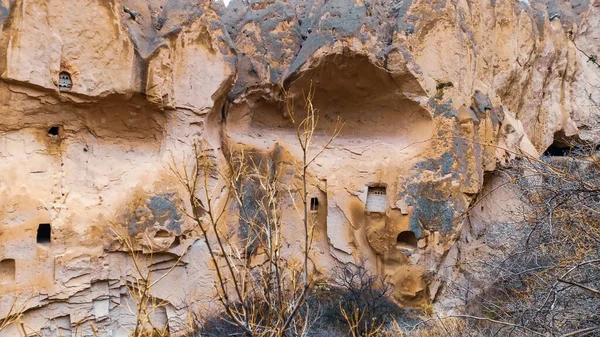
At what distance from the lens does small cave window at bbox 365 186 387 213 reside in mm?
6297

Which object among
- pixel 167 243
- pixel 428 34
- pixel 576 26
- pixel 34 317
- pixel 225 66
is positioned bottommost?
pixel 34 317

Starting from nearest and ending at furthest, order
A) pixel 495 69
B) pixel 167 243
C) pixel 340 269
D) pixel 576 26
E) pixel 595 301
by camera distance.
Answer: pixel 595 301
pixel 167 243
pixel 340 269
pixel 495 69
pixel 576 26

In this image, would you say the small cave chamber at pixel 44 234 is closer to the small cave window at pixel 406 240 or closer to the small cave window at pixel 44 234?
the small cave window at pixel 44 234

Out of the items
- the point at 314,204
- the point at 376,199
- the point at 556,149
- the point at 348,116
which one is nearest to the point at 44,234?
the point at 314,204

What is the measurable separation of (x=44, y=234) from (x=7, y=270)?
0.54m

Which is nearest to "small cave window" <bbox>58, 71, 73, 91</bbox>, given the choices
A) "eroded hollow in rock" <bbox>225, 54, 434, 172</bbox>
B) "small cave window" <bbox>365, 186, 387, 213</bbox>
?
"eroded hollow in rock" <bbox>225, 54, 434, 172</bbox>

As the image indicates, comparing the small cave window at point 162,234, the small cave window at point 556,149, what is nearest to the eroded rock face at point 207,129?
the small cave window at point 162,234

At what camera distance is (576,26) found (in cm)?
998

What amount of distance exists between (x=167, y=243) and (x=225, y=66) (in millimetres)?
2351

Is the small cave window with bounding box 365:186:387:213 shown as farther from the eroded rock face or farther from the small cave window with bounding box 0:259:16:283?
the small cave window with bounding box 0:259:16:283

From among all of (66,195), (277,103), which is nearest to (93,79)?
(66,195)

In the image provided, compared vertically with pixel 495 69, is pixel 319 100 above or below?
below

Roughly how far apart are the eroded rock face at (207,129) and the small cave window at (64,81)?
0.15 ft

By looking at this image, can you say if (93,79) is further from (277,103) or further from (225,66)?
(277,103)
